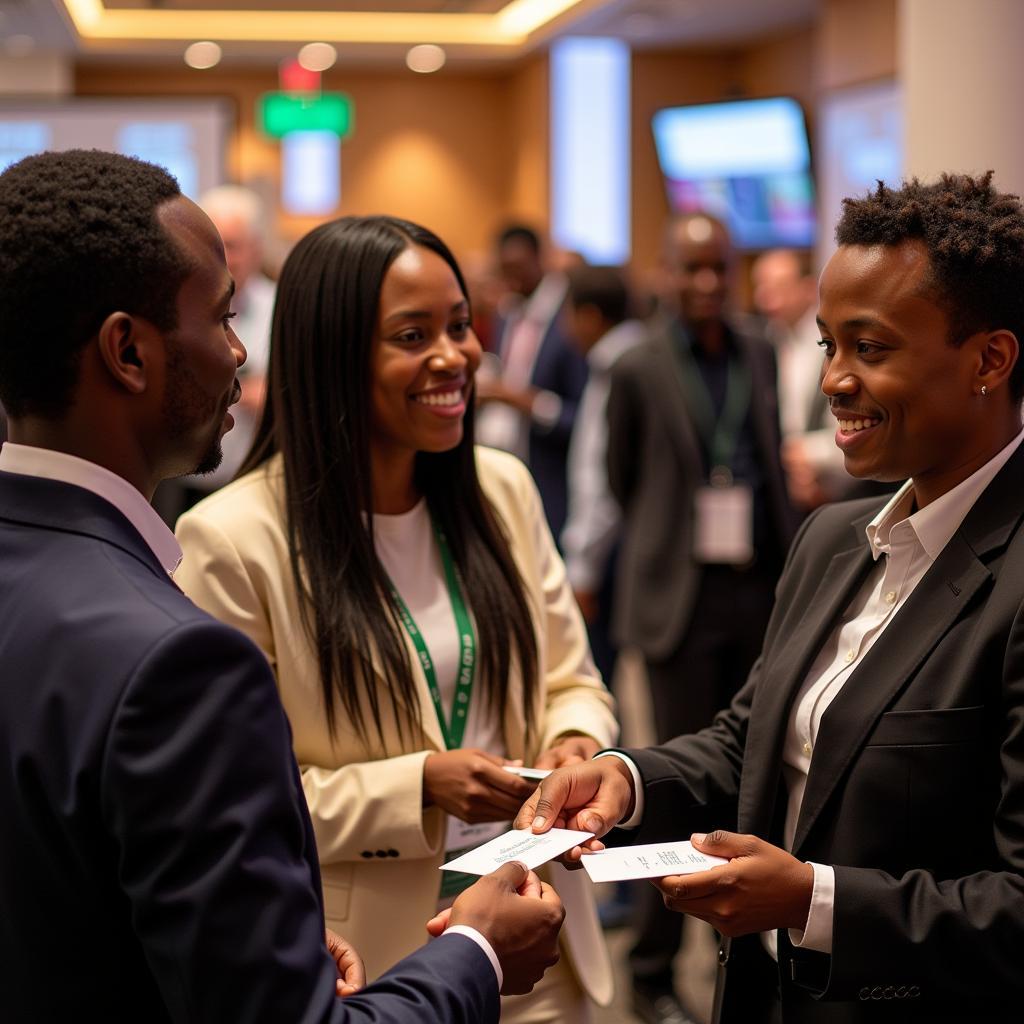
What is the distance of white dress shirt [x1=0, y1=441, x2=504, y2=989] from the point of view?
48.0 inches

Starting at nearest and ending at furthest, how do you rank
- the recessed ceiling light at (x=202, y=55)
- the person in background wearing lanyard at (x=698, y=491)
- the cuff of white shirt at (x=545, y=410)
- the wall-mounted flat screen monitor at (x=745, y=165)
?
the person in background wearing lanyard at (x=698, y=491) < the cuff of white shirt at (x=545, y=410) < the wall-mounted flat screen monitor at (x=745, y=165) < the recessed ceiling light at (x=202, y=55)

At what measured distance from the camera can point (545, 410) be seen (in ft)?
18.0

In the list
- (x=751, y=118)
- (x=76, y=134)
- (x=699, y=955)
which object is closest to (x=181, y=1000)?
(x=699, y=955)

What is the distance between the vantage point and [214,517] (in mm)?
2076

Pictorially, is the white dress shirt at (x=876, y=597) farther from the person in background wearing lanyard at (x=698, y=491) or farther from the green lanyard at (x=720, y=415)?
the green lanyard at (x=720, y=415)

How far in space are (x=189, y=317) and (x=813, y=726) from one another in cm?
93

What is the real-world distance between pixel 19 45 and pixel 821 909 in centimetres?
1244

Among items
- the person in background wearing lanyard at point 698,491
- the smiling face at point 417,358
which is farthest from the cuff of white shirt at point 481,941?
the person in background wearing lanyard at point 698,491

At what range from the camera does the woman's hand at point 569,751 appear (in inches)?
82.1

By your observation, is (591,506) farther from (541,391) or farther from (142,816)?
(142,816)

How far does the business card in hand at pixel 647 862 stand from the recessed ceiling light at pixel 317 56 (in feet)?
39.8

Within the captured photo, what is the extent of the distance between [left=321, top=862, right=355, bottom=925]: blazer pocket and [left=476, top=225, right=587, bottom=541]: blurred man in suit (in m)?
3.10

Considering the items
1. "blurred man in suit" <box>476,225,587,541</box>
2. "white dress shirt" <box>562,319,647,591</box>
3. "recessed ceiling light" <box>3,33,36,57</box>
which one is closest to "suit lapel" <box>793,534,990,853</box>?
"white dress shirt" <box>562,319,647,591</box>

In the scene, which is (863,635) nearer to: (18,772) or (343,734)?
(343,734)
